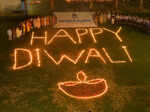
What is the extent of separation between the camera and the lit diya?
841 centimetres

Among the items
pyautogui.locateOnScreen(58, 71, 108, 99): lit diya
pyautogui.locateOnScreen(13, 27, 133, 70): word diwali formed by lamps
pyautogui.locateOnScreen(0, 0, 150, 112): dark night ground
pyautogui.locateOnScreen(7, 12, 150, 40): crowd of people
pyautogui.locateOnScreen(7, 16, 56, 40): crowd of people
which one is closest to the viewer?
pyautogui.locateOnScreen(0, 0, 150, 112): dark night ground

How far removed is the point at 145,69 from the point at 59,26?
20.5ft

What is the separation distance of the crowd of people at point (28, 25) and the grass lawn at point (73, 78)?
47cm

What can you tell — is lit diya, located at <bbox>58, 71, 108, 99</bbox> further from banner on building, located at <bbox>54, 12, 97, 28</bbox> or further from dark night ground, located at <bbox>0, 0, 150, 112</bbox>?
banner on building, located at <bbox>54, 12, 97, 28</bbox>

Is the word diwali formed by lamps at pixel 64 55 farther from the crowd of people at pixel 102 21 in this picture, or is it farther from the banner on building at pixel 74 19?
the banner on building at pixel 74 19

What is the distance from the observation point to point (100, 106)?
779cm

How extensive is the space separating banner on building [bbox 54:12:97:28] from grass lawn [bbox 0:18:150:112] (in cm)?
153

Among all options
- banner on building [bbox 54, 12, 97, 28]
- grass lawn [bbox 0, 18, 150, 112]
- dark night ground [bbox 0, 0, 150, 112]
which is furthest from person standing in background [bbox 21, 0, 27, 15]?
dark night ground [bbox 0, 0, 150, 112]

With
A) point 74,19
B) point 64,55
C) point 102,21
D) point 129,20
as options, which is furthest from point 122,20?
point 64,55

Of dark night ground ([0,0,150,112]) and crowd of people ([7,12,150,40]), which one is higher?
crowd of people ([7,12,150,40])

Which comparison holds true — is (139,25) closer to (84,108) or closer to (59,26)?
(59,26)

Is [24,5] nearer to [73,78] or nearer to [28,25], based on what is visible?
[28,25]

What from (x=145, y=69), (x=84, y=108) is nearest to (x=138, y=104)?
(x=84, y=108)

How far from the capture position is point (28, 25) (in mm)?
13172
